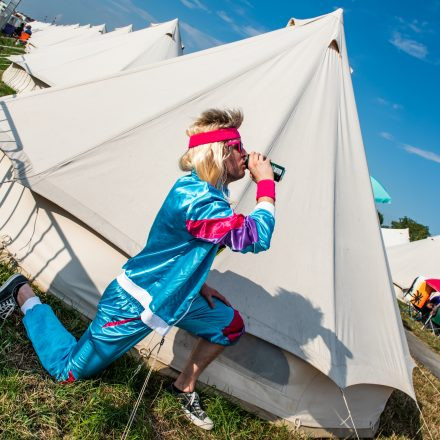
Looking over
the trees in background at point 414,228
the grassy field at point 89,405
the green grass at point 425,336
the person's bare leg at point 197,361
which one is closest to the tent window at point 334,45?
the person's bare leg at point 197,361

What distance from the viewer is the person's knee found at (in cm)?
249

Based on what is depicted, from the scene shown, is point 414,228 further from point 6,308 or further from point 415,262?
point 6,308

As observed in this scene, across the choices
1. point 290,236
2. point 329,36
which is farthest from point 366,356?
point 329,36

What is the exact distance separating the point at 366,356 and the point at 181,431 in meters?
1.39

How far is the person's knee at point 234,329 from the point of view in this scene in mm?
2494

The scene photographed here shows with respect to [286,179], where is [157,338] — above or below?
below

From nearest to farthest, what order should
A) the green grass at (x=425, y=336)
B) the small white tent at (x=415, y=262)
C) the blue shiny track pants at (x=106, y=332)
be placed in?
the blue shiny track pants at (x=106, y=332) → the green grass at (x=425, y=336) → the small white tent at (x=415, y=262)

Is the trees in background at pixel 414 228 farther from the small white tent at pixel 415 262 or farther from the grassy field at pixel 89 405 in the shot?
the grassy field at pixel 89 405

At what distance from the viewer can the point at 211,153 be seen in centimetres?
210

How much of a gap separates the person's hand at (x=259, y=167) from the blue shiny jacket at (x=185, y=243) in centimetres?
17

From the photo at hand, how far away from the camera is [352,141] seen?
3971 mm

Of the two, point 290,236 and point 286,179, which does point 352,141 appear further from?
point 290,236

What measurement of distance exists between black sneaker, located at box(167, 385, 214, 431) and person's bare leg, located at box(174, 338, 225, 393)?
0.04m

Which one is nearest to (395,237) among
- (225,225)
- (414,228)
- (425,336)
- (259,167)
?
(425,336)
